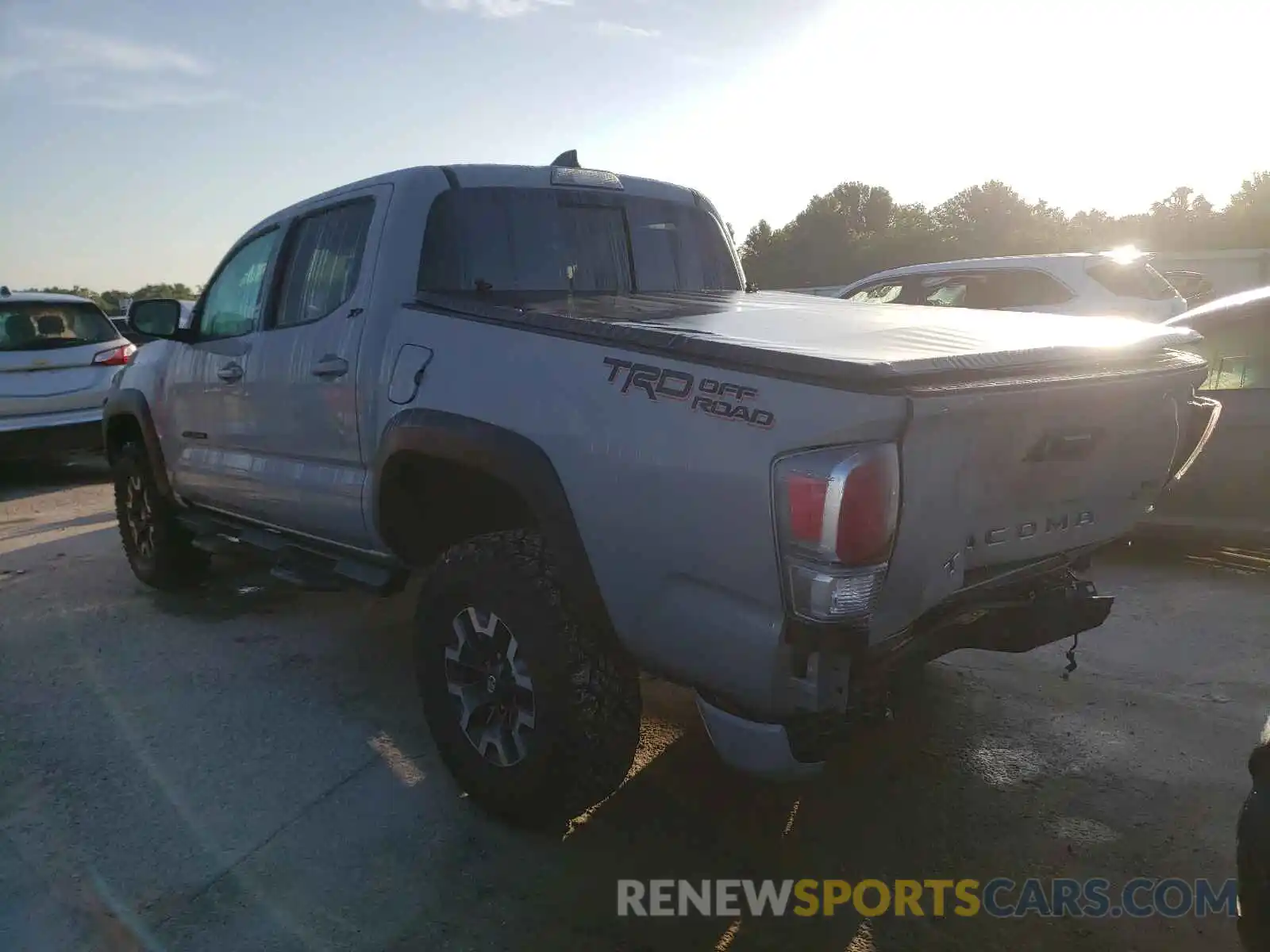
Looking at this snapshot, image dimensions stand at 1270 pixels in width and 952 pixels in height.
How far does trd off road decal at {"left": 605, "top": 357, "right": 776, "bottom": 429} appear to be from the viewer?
2.12 m

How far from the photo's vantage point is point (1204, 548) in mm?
5457

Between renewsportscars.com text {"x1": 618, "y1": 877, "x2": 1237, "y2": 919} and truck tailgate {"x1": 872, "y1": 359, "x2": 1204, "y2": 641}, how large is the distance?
0.93m

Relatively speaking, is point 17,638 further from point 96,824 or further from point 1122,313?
point 1122,313

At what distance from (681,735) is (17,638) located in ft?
11.7

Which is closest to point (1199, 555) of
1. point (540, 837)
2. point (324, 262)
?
point (540, 837)

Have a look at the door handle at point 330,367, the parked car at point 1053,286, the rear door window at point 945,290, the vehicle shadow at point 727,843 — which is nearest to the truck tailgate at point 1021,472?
the vehicle shadow at point 727,843

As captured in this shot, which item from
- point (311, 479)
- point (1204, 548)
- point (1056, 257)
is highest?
point (1056, 257)

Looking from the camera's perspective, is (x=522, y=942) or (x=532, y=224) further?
(x=532, y=224)

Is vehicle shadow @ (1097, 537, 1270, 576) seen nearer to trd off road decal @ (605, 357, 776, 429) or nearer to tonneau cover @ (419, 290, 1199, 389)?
tonneau cover @ (419, 290, 1199, 389)

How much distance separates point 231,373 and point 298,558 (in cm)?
97

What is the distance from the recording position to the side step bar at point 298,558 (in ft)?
11.8

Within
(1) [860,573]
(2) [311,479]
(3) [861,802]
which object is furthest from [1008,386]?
(2) [311,479]

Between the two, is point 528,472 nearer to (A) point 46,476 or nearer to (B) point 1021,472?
(B) point 1021,472

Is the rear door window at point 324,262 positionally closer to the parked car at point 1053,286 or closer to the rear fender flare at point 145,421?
the rear fender flare at point 145,421
